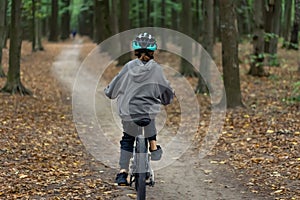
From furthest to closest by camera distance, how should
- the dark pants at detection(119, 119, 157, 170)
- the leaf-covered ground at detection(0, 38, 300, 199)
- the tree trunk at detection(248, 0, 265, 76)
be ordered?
the tree trunk at detection(248, 0, 265, 76) < the leaf-covered ground at detection(0, 38, 300, 199) < the dark pants at detection(119, 119, 157, 170)

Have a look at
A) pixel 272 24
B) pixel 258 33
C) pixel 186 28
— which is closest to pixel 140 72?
pixel 258 33

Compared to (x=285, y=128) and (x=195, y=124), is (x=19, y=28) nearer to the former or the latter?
(x=195, y=124)

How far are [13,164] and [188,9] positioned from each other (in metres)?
14.7

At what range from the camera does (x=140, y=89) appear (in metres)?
6.31

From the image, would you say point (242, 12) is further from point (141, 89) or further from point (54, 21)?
point (141, 89)

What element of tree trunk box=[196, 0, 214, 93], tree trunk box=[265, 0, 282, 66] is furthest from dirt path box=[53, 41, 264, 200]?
tree trunk box=[265, 0, 282, 66]

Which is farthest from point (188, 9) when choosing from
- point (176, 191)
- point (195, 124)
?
point (176, 191)

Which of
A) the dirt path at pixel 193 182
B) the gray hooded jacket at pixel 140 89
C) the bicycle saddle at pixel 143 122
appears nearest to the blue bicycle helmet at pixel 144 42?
the gray hooded jacket at pixel 140 89

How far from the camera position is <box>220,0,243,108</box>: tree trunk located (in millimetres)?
14047

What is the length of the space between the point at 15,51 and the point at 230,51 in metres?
A: 7.23

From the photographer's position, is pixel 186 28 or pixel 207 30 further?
pixel 186 28

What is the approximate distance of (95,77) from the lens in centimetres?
2467

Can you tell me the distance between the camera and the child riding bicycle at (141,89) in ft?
20.7

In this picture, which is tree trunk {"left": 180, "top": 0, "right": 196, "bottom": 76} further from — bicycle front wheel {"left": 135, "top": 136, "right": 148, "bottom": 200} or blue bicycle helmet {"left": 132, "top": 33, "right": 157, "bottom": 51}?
bicycle front wheel {"left": 135, "top": 136, "right": 148, "bottom": 200}
